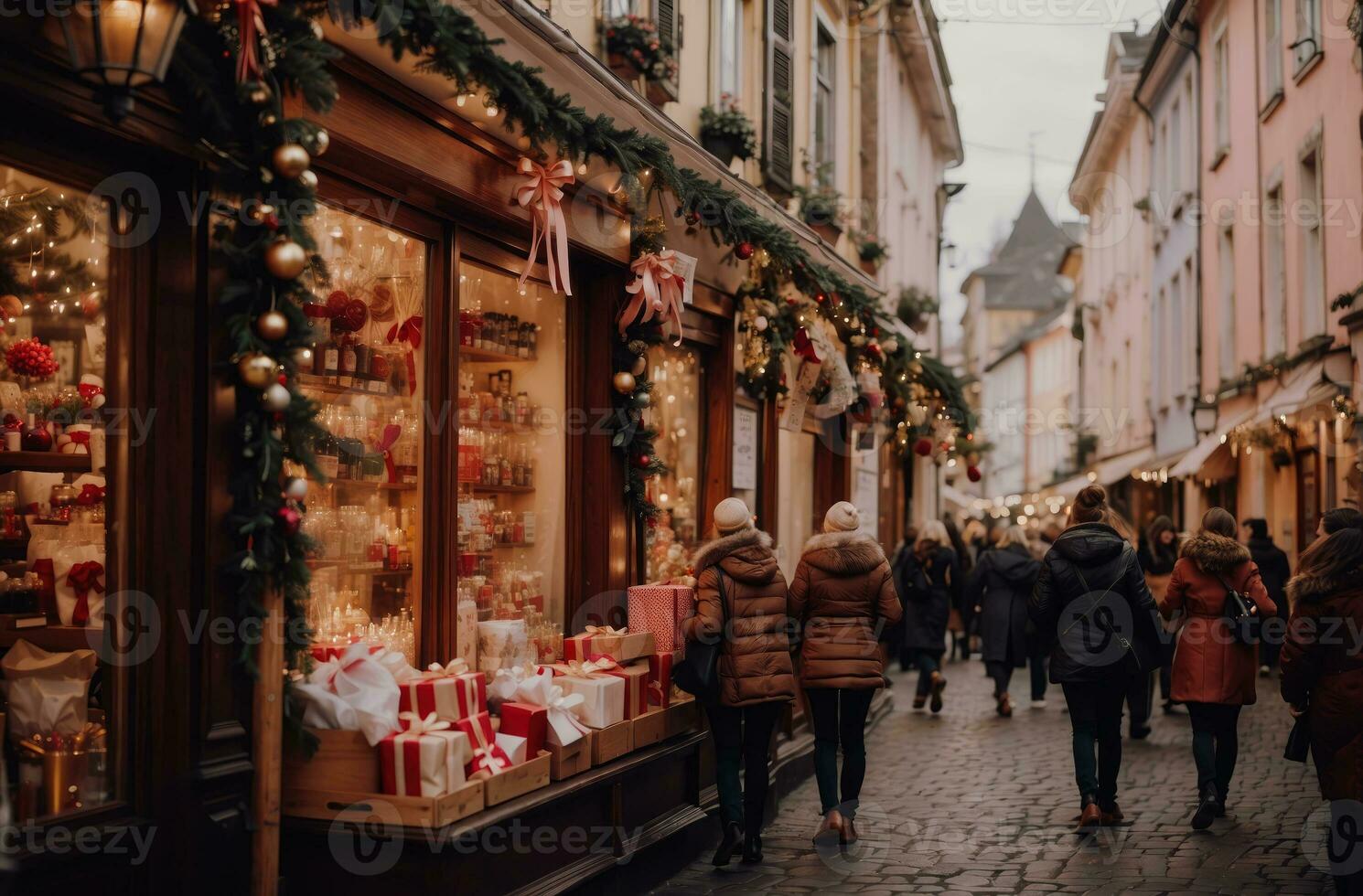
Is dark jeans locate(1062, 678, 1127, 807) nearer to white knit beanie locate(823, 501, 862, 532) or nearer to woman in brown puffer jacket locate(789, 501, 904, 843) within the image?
woman in brown puffer jacket locate(789, 501, 904, 843)

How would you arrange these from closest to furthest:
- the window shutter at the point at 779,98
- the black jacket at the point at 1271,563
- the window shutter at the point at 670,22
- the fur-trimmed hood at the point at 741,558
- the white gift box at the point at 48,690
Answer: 1. the white gift box at the point at 48,690
2. the fur-trimmed hood at the point at 741,558
3. the window shutter at the point at 670,22
4. the window shutter at the point at 779,98
5. the black jacket at the point at 1271,563

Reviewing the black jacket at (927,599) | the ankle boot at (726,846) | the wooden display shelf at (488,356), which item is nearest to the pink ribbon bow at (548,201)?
the wooden display shelf at (488,356)

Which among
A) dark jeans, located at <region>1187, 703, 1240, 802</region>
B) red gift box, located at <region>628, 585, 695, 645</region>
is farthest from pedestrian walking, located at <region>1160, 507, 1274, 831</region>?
red gift box, located at <region>628, 585, 695, 645</region>

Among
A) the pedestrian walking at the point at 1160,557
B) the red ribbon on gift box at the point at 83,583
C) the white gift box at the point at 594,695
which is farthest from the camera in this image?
the pedestrian walking at the point at 1160,557

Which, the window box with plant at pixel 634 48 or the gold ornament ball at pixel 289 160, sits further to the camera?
the window box with plant at pixel 634 48

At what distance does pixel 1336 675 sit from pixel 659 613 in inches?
135

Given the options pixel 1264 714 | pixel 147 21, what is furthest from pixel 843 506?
pixel 1264 714

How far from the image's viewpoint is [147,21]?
412cm

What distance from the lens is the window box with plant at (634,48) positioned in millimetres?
9086

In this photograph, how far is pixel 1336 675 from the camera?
6.71m

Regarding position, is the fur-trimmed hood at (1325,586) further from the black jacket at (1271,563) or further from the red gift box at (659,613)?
the black jacket at (1271,563)

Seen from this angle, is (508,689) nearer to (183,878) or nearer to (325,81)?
(183,878)

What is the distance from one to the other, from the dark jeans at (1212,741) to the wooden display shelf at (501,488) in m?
4.06

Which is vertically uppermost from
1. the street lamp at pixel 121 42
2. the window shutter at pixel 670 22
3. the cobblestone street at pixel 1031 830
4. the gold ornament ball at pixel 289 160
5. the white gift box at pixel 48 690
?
the window shutter at pixel 670 22
